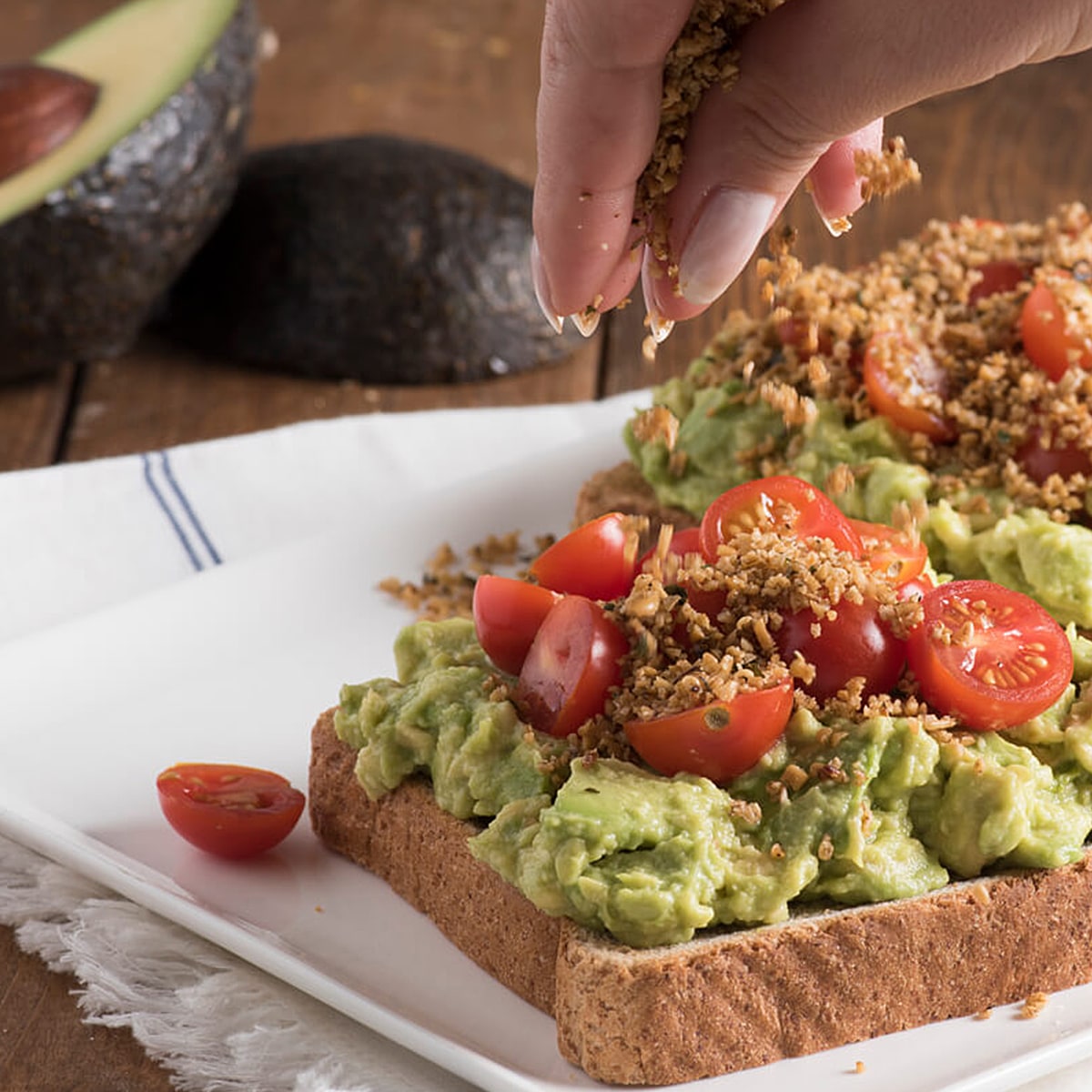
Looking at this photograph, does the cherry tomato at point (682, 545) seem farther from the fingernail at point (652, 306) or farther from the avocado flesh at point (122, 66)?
the avocado flesh at point (122, 66)

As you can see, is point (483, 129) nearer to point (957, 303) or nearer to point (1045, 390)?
point (957, 303)

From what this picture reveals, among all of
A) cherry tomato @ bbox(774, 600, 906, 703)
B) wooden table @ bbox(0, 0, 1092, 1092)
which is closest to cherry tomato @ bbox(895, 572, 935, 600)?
cherry tomato @ bbox(774, 600, 906, 703)

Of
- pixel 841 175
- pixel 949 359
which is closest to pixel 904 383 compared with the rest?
pixel 949 359

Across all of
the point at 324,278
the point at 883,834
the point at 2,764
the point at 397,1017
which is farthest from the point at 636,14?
the point at 324,278

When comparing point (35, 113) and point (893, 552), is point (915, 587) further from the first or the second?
point (35, 113)

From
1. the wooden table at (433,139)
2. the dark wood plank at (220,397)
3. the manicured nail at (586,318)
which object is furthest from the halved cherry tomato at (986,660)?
the dark wood plank at (220,397)

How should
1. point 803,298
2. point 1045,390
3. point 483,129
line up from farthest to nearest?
point 483,129 → point 803,298 → point 1045,390

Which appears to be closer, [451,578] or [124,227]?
[451,578]
